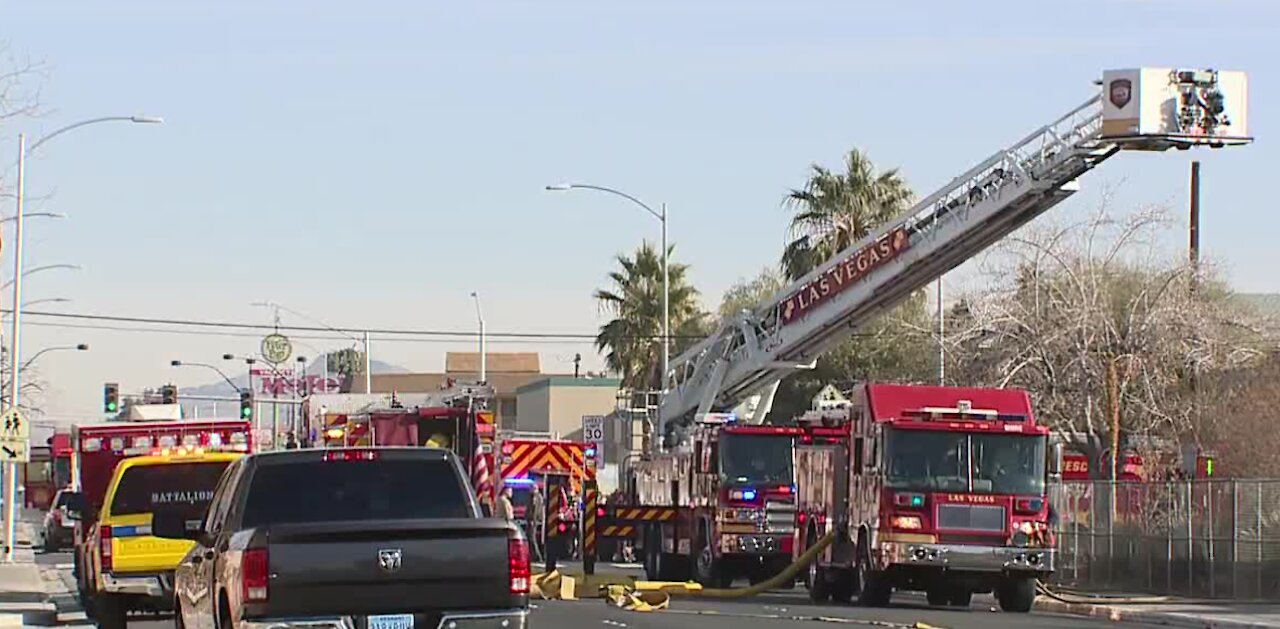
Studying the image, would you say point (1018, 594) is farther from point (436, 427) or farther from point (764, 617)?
point (436, 427)

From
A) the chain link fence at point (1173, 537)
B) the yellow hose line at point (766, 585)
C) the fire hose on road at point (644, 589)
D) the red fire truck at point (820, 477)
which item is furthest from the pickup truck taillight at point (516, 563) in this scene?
the chain link fence at point (1173, 537)

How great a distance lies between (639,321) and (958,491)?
135 feet

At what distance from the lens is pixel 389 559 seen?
13.8 m

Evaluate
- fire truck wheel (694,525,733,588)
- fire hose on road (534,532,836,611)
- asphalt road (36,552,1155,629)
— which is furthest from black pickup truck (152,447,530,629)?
fire truck wheel (694,525,733,588)

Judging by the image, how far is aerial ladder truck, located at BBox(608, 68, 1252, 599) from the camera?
34.8 metres

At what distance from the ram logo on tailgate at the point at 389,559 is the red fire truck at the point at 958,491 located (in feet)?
53.4

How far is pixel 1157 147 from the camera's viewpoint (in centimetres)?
3516

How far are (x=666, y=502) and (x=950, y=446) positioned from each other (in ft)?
36.7

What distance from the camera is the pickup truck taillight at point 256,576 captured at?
13.6 metres

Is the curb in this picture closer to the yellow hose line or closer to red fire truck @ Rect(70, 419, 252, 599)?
the yellow hose line

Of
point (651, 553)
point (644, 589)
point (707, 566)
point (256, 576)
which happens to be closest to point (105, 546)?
point (644, 589)

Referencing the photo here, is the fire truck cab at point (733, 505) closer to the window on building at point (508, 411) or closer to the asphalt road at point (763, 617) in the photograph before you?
the asphalt road at point (763, 617)

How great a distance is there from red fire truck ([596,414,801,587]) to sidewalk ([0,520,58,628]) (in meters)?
9.60

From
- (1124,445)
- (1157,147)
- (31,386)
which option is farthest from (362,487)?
(31,386)
